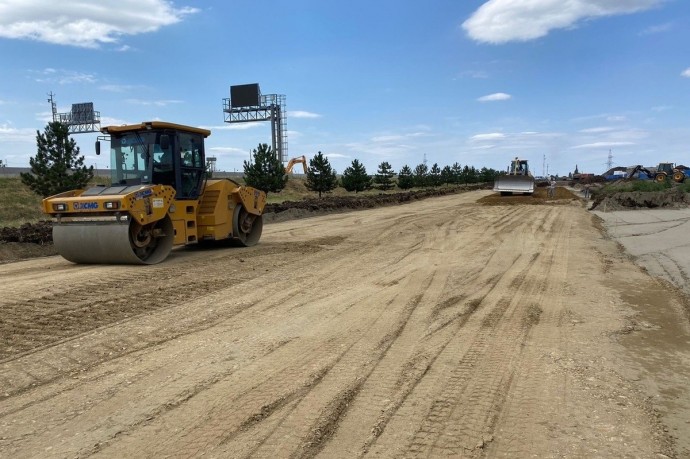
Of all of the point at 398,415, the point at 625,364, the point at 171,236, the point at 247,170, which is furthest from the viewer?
the point at 247,170

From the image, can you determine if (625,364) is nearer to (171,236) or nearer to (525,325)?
(525,325)

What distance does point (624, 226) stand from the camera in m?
18.0

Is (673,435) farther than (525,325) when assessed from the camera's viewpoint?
No

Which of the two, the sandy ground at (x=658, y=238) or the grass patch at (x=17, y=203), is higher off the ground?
the grass patch at (x=17, y=203)

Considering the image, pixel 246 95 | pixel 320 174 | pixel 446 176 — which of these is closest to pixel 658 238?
pixel 320 174

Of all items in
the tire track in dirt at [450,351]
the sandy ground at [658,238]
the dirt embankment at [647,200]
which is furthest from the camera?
the dirt embankment at [647,200]

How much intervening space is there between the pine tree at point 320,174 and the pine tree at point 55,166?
18636 mm

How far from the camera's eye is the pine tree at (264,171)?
35688 mm

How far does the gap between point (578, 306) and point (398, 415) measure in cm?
431

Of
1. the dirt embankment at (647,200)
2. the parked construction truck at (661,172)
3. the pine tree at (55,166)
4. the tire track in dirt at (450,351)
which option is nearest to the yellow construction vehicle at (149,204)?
the tire track in dirt at (450,351)

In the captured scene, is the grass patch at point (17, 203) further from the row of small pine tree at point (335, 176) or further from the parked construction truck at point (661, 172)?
the parked construction truck at point (661, 172)

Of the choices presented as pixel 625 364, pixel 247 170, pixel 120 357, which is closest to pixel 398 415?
pixel 625 364

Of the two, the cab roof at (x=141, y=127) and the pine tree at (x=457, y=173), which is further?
the pine tree at (x=457, y=173)

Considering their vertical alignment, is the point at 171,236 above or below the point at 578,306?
above
